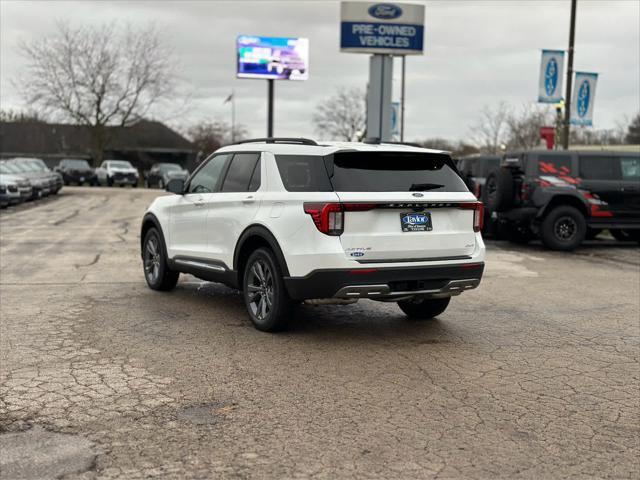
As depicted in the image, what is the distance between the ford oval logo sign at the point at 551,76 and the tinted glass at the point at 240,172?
16.9 metres

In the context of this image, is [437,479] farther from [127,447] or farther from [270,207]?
[270,207]

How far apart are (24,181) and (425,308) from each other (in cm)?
2217

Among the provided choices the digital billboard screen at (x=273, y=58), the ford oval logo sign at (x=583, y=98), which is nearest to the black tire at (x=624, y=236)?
the ford oval logo sign at (x=583, y=98)

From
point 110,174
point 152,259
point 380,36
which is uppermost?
Result: point 380,36

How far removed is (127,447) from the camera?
398 cm

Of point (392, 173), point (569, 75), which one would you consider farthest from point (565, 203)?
point (569, 75)

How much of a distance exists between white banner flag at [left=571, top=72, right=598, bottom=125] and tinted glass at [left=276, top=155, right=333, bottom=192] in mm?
18026

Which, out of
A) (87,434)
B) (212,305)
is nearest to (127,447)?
(87,434)

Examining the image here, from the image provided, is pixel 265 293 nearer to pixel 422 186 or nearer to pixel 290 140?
pixel 290 140

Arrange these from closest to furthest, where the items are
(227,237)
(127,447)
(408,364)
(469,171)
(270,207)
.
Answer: (127,447) < (408,364) < (270,207) < (227,237) < (469,171)

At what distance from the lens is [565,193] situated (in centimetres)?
1448

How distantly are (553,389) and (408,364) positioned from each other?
112 cm

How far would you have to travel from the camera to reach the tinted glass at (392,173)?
252 inches

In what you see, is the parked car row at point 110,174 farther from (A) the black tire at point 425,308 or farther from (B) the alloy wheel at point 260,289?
(B) the alloy wheel at point 260,289
